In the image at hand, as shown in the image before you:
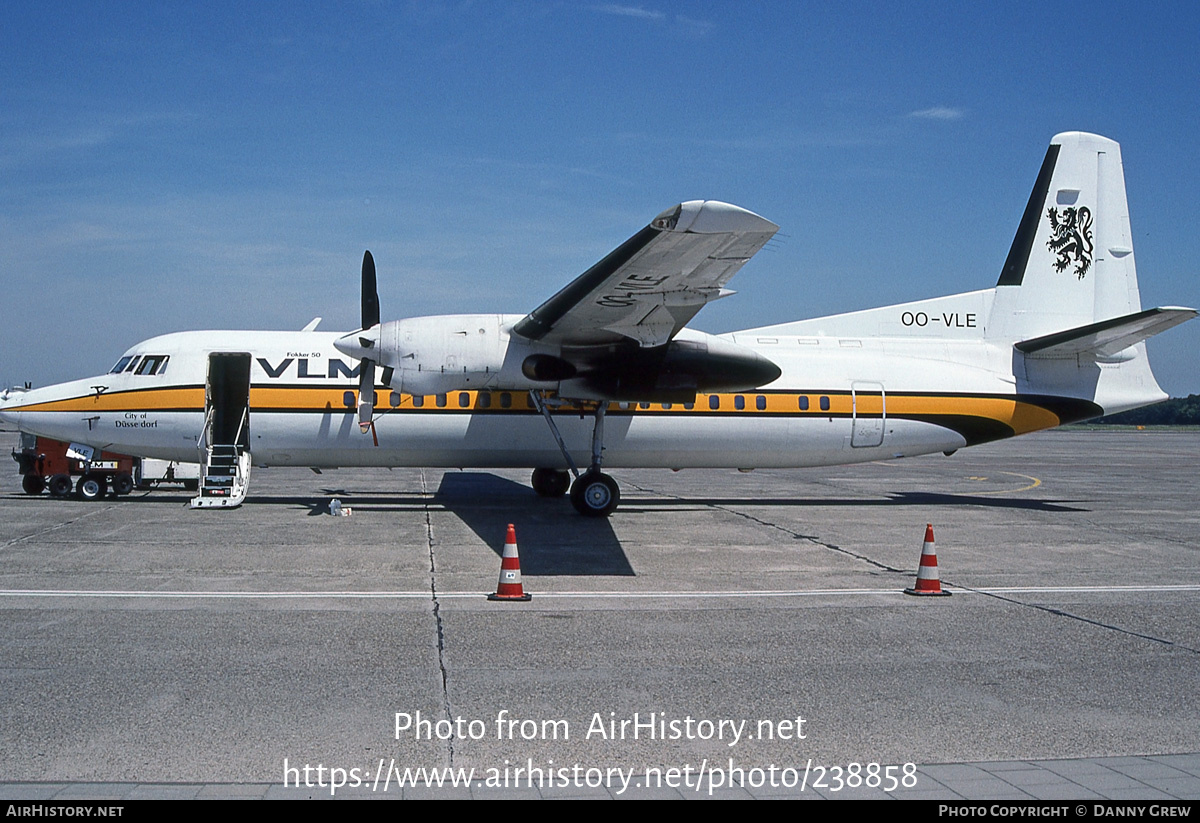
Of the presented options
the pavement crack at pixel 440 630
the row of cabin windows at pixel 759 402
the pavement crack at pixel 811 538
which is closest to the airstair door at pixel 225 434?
the pavement crack at pixel 440 630

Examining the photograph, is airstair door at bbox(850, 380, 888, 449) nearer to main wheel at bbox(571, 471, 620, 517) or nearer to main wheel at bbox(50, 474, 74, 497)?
main wheel at bbox(571, 471, 620, 517)

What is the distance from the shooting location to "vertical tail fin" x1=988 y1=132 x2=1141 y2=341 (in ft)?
63.6

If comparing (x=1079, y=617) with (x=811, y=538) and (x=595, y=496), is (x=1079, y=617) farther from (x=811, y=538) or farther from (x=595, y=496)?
(x=595, y=496)

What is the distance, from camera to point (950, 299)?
19.5m

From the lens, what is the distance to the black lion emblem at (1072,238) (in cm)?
1944

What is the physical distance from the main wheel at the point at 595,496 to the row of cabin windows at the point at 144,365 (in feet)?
26.1

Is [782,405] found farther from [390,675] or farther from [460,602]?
[390,675]

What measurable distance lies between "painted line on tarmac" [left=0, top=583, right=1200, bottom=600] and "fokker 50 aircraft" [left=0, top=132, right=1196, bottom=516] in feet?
14.3

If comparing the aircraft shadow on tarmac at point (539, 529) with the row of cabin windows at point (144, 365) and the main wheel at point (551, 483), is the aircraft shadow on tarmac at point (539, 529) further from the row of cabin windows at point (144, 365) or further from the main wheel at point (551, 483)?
the row of cabin windows at point (144, 365)

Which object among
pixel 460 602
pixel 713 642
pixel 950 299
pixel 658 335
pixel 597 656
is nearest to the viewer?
pixel 597 656

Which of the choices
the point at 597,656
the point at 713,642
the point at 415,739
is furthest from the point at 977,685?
the point at 415,739

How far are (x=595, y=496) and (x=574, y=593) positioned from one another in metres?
6.43

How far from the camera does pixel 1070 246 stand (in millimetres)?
19484
